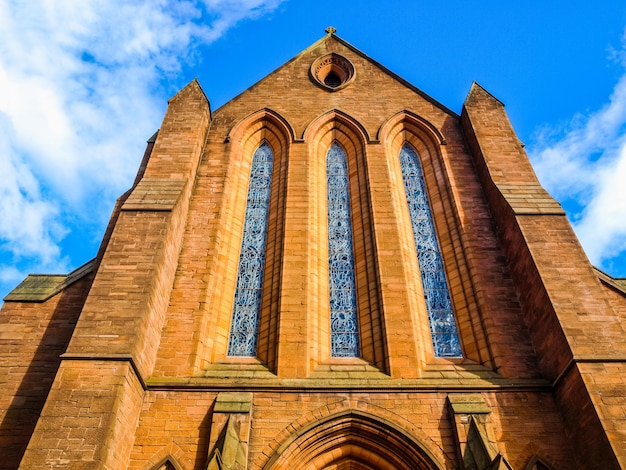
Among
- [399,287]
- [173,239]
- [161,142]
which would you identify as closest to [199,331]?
[173,239]

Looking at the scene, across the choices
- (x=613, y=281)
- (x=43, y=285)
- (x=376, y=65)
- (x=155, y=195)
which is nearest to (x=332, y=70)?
(x=376, y=65)

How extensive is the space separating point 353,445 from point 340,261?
10.9ft

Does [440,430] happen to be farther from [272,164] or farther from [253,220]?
[272,164]

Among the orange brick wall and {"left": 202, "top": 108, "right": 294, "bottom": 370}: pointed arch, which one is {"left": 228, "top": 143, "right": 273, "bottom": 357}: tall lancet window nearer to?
{"left": 202, "top": 108, "right": 294, "bottom": 370}: pointed arch

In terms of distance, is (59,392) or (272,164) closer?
(59,392)

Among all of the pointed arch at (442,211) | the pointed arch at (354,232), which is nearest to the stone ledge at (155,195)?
the pointed arch at (354,232)

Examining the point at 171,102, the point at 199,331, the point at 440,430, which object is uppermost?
the point at 171,102

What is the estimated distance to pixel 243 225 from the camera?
992 centimetres

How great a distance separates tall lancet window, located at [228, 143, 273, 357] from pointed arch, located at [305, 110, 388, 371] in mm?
1006

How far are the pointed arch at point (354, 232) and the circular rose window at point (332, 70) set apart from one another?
1900 millimetres

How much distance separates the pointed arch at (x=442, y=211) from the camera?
823 centimetres

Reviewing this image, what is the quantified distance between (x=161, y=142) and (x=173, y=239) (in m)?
2.64

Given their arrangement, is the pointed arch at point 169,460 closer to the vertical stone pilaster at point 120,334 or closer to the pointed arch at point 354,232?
the vertical stone pilaster at point 120,334

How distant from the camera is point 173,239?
8.62m
